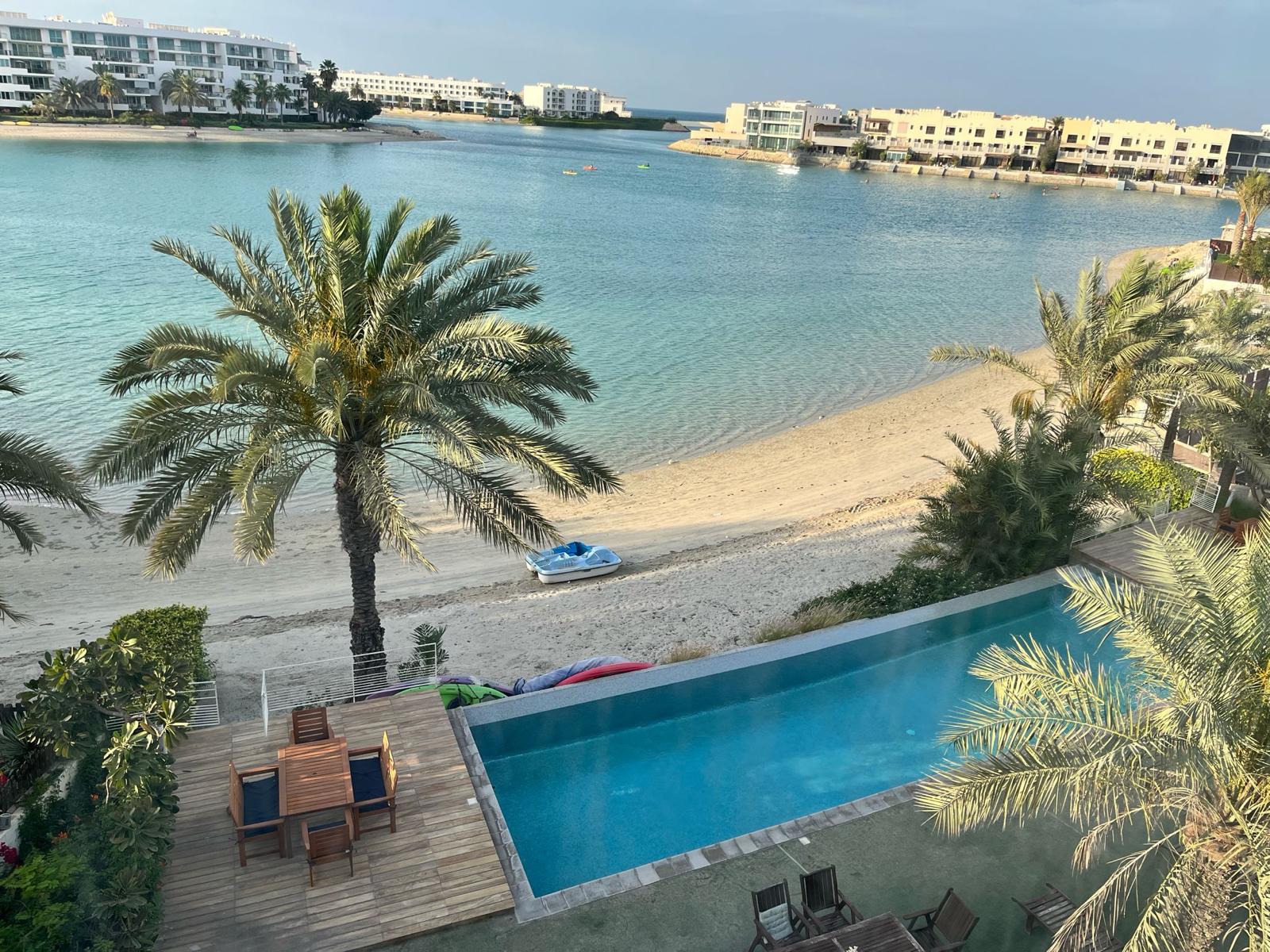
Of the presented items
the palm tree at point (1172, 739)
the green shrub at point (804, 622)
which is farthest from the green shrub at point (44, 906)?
A: the green shrub at point (804, 622)

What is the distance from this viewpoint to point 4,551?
1919 centimetres

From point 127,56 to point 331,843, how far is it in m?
141

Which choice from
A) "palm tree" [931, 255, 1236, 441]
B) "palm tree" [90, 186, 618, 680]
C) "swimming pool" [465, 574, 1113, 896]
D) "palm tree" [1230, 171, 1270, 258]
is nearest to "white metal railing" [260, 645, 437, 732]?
"palm tree" [90, 186, 618, 680]

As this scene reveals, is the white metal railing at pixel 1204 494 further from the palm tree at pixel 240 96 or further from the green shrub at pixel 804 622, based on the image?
the palm tree at pixel 240 96

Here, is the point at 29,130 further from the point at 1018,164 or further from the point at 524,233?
the point at 1018,164

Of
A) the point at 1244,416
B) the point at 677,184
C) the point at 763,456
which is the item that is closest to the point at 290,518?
the point at 763,456

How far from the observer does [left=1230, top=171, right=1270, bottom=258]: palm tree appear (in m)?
48.9

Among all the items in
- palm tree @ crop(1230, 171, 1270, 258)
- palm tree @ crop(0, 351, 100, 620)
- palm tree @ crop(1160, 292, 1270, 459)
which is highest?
palm tree @ crop(1230, 171, 1270, 258)

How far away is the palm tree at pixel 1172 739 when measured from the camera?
5.43 m

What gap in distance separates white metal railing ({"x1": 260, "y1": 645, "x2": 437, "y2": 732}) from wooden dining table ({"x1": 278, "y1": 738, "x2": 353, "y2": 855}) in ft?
3.51

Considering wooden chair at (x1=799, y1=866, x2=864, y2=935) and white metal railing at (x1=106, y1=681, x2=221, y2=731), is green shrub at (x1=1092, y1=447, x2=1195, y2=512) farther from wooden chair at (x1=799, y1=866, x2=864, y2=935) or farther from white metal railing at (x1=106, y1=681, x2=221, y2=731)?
white metal railing at (x1=106, y1=681, x2=221, y2=731)

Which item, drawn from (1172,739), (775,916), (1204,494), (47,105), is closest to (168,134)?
(47,105)

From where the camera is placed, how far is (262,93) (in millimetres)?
125938

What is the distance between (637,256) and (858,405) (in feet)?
93.0
